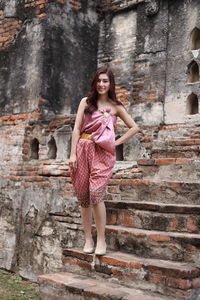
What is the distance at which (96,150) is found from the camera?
2.94 m

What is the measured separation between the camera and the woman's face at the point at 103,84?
3.03 meters

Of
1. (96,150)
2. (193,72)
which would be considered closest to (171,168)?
(96,150)

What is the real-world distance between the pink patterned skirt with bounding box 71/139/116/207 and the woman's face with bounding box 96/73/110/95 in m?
0.44

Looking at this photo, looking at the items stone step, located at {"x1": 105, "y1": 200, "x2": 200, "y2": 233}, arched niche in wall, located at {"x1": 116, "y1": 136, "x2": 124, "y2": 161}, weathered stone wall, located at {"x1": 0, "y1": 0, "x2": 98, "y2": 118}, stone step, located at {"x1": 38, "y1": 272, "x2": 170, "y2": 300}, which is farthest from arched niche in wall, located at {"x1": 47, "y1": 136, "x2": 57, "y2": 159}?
stone step, located at {"x1": 38, "y1": 272, "x2": 170, "y2": 300}

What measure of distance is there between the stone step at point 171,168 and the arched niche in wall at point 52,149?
76.1 inches

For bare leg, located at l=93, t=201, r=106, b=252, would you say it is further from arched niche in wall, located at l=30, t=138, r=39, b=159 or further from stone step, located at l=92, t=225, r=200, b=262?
arched niche in wall, located at l=30, t=138, r=39, b=159

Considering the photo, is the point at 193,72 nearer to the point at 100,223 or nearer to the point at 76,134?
the point at 76,134

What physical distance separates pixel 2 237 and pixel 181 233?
3254mm

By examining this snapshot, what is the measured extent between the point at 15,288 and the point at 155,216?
2.40 meters

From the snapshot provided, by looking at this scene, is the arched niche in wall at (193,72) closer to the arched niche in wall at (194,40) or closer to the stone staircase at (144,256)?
the arched niche in wall at (194,40)

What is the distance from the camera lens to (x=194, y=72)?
17.9 ft

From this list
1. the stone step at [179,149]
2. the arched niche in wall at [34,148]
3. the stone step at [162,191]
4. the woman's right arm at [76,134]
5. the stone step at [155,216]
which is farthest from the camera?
the arched niche in wall at [34,148]

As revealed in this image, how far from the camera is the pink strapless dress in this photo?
9.40 feet

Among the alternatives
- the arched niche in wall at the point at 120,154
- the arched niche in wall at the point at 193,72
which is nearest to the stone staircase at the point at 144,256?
the arched niche in wall at the point at 120,154
